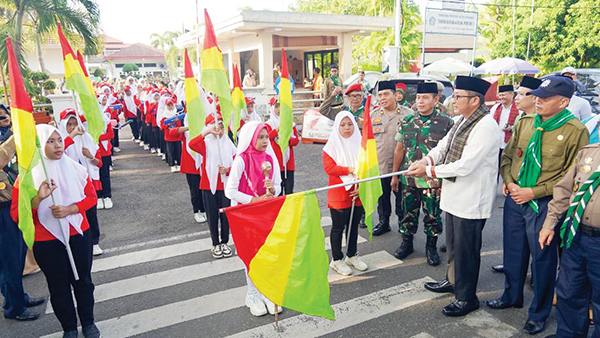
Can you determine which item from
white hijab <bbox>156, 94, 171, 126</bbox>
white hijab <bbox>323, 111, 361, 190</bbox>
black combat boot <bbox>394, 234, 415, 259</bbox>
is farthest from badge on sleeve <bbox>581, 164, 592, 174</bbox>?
white hijab <bbox>156, 94, 171, 126</bbox>

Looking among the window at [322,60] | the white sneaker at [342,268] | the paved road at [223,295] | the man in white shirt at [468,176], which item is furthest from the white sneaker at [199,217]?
the window at [322,60]

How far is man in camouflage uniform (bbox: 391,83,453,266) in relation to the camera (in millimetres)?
4852

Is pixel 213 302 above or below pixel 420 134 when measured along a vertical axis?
below

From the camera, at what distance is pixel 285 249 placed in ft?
10.9

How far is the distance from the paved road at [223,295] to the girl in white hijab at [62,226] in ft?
1.55

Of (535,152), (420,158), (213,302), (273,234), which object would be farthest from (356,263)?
(535,152)

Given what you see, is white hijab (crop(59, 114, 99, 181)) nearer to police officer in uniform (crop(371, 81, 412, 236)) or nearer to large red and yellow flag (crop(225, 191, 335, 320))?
large red and yellow flag (crop(225, 191, 335, 320))

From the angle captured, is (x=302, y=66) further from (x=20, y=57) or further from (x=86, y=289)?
(x=86, y=289)

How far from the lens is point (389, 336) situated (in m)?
3.67

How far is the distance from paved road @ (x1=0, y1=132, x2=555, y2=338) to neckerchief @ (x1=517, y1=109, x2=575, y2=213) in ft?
4.28

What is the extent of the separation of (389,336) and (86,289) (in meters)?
2.72

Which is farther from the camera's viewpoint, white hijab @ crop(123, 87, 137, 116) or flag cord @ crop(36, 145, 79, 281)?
white hijab @ crop(123, 87, 137, 116)

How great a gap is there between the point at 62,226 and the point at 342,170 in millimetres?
2774

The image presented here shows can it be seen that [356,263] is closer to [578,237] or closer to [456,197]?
[456,197]
